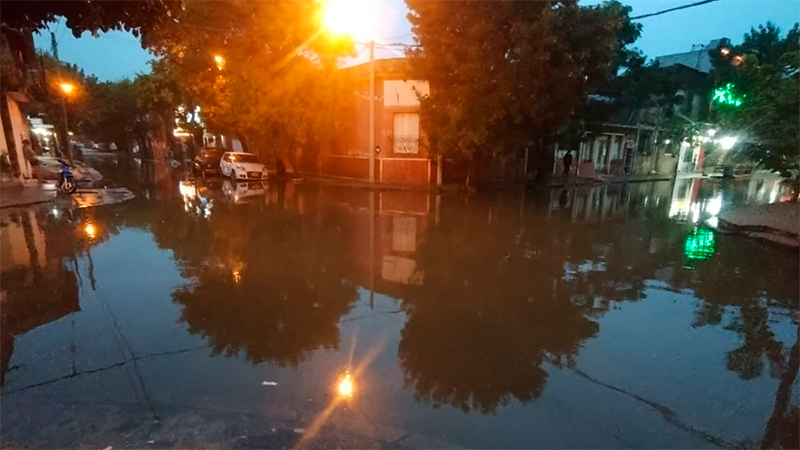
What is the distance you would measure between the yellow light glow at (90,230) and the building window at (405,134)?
577 inches

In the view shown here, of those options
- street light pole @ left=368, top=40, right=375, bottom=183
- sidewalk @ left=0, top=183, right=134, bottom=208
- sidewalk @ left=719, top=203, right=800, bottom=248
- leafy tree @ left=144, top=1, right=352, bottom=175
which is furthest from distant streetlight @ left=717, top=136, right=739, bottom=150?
sidewalk @ left=0, top=183, right=134, bottom=208

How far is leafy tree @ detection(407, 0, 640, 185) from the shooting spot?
52.3 feet

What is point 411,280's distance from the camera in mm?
7164

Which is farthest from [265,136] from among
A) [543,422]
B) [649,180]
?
[649,180]

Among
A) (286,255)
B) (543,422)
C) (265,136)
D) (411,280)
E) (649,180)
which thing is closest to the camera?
(543,422)

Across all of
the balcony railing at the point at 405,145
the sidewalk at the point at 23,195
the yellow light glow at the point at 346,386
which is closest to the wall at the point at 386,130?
the balcony railing at the point at 405,145

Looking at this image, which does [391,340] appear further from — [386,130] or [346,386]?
[386,130]

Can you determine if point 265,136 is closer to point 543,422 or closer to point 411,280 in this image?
point 411,280

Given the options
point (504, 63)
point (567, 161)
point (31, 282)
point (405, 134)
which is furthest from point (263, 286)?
point (567, 161)

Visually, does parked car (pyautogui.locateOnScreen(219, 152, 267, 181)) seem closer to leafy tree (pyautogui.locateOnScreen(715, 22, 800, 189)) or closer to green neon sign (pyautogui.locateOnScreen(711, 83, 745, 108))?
leafy tree (pyautogui.locateOnScreen(715, 22, 800, 189))

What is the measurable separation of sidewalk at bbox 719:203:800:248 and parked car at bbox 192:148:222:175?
88.9 feet

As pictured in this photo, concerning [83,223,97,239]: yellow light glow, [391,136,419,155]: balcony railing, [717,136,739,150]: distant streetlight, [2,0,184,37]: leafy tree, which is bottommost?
[83,223,97,239]: yellow light glow

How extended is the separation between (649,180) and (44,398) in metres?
34.3

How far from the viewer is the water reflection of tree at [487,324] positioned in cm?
402
